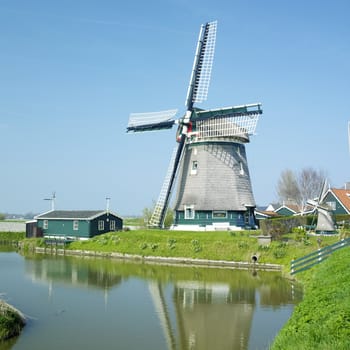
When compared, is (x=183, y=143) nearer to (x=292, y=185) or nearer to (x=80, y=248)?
(x=80, y=248)

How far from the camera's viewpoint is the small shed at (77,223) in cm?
3762

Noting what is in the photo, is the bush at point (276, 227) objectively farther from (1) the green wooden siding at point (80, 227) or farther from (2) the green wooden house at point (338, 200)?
(1) the green wooden siding at point (80, 227)

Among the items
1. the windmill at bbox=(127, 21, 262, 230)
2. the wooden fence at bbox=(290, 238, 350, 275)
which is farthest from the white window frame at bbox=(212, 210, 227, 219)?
the wooden fence at bbox=(290, 238, 350, 275)

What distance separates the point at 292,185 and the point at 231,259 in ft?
123

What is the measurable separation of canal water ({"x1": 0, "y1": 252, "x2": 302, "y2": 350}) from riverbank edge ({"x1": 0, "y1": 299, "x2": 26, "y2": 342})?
0.64 ft

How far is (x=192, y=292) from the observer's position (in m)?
17.9

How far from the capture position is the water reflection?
1184cm

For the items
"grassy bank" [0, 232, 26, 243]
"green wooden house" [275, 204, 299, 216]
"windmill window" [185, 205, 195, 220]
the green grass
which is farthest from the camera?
"green wooden house" [275, 204, 299, 216]

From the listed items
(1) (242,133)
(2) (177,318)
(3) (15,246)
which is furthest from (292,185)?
(2) (177,318)

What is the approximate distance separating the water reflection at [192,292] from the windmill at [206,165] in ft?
21.8

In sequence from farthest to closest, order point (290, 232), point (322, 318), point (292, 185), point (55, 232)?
1. point (292, 185)
2. point (55, 232)
3. point (290, 232)
4. point (322, 318)

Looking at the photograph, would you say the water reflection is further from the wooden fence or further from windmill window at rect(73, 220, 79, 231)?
windmill window at rect(73, 220, 79, 231)

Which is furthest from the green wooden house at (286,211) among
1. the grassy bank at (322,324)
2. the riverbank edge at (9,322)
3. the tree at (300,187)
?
the riverbank edge at (9,322)

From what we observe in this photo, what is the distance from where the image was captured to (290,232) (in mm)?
30000
